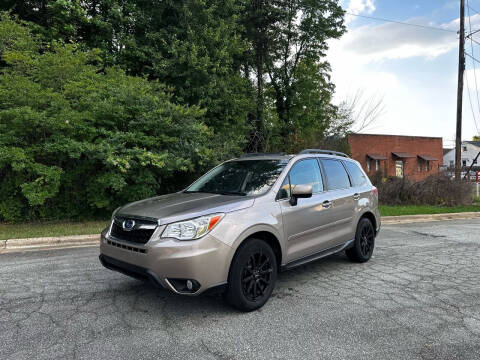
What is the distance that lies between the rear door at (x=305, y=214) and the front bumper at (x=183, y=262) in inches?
40.5

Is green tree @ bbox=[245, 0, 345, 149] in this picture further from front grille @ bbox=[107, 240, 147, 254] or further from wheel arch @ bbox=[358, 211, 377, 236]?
front grille @ bbox=[107, 240, 147, 254]

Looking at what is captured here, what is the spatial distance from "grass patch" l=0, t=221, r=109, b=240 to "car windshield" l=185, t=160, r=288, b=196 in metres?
4.26

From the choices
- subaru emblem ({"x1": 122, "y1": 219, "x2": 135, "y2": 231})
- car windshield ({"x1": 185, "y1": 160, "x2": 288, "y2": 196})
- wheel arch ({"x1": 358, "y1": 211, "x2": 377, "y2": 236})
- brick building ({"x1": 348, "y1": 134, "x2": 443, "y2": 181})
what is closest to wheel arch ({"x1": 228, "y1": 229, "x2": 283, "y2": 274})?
car windshield ({"x1": 185, "y1": 160, "x2": 288, "y2": 196})

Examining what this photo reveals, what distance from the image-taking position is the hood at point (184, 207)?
131 inches

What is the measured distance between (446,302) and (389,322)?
1044 millimetres

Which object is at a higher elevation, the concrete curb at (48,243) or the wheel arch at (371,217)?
the wheel arch at (371,217)

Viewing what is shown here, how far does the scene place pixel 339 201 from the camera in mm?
4906

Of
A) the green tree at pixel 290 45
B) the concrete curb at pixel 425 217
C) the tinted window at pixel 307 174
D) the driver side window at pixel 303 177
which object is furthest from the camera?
the green tree at pixel 290 45

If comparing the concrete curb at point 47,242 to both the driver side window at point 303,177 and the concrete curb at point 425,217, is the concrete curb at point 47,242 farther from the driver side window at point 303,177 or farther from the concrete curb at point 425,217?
the concrete curb at point 425,217

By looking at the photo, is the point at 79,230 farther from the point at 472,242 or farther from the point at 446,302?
the point at 472,242

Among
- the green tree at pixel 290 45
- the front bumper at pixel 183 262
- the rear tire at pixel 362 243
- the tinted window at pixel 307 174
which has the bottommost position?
the rear tire at pixel 362 243

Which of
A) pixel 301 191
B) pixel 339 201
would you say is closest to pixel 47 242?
pixel 301 191

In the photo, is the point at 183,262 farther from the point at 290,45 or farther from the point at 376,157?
the point at 376,157

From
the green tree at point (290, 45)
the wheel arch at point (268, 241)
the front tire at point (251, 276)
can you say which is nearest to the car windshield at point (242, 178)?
the wheel arch at point (268, 241)
